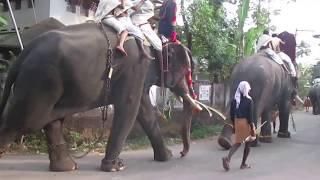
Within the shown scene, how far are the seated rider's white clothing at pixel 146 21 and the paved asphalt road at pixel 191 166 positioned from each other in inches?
80.5

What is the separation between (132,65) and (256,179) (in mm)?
2509

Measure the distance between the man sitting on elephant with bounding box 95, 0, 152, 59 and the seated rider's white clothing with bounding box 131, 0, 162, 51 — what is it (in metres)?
0.36

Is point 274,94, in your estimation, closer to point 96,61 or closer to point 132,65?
point 132,65

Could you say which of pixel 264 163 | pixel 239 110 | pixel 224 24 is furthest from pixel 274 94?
pixel 224 24

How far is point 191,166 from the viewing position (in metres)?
8.82

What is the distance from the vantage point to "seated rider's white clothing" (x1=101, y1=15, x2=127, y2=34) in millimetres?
8016

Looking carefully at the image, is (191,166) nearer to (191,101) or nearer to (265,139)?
(191,101)

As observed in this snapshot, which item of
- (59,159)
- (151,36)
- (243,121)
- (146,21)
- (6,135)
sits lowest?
(59,159)

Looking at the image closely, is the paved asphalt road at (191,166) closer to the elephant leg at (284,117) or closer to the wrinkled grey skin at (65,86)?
the wrinkled grey skin at (65,86)

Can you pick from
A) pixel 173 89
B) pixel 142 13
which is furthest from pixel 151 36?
pixel 173 89

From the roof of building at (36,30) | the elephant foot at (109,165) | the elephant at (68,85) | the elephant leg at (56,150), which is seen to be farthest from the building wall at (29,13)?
the elephant foot at (109,165)

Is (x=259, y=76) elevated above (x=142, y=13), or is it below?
below

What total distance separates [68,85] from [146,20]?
232 cm

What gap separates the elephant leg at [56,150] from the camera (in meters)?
7.78
